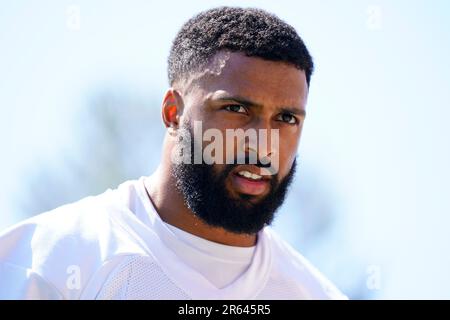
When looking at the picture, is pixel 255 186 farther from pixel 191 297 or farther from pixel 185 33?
pixel 185 33

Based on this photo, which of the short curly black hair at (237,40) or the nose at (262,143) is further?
the short curly black hair at (237,40)

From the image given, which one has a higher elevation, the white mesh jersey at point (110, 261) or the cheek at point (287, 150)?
the cheek at point (287, 150)

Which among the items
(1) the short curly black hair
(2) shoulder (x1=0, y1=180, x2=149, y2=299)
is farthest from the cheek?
(2) shoulder (x1=0, y1=180, x2=149, y2=299)

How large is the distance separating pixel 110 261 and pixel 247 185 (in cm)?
77

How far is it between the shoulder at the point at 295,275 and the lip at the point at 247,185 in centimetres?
57

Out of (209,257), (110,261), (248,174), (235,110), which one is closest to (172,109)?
(235,110)

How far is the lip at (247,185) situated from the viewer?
488cm

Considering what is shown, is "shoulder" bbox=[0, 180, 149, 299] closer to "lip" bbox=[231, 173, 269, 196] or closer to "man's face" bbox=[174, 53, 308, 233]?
"man's face" bbox=[174, 53, 308, 233]

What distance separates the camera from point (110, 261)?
4.62 m

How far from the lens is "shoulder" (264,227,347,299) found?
17.3ft

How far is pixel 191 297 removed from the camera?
4.81 metres

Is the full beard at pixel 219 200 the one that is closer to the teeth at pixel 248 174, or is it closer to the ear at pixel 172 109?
the teeth at pixel 248 174

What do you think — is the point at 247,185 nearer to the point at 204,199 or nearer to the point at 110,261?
the point at 204,199

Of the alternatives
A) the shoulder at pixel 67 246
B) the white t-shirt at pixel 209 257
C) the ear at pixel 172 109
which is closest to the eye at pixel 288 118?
the ear at pixel 172 109
